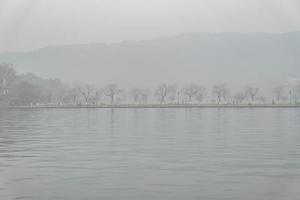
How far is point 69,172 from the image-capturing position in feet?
50.4

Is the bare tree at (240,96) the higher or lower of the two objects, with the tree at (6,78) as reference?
lower

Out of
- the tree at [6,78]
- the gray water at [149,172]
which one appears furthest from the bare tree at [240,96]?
the gray water at [149,172]

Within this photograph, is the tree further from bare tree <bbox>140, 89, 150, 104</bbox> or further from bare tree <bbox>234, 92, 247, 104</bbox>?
bare tree <bbox>234, 92, 247, 104</bbox>

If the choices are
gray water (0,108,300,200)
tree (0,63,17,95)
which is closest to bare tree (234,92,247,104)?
tree (0,63,17,95)

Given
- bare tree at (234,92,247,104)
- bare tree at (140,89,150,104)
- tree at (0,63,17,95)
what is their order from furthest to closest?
bare tree at (140,89,150,104)
bare tree at (234,92,247,104)
tree at (0,63,17,95)

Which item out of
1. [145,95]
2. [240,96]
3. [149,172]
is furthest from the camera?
[145,95]

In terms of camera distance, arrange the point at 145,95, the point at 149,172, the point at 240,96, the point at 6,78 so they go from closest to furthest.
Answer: the point at 149,172, the point at 6,78, the point at 240,96, the point at 145,95

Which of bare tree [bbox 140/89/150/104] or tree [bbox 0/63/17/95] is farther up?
tree [bbox 0/63/17/95]

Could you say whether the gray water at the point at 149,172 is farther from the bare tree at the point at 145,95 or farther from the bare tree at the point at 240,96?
the bare tree at the point at 145,95

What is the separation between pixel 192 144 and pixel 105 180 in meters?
11.6

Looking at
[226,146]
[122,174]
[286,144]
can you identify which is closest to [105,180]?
[122,174]

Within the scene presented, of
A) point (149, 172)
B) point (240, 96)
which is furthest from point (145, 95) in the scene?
point (149, 172)

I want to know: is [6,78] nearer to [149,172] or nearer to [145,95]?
[145,95]

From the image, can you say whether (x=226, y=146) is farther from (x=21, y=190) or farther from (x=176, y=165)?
(x=21, y=190)
